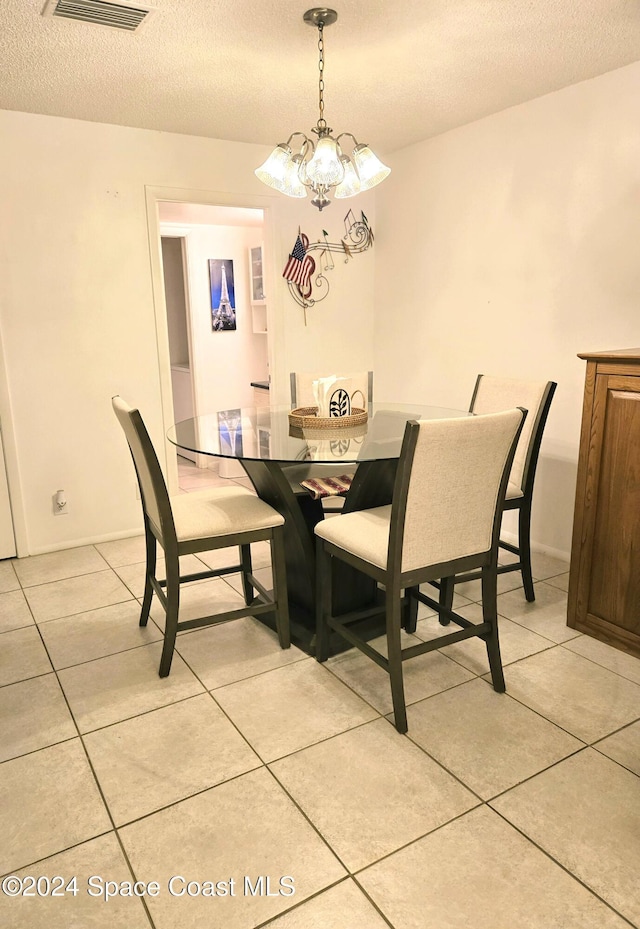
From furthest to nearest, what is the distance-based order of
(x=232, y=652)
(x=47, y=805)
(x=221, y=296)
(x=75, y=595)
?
(x=221, y=296), (x=75, y=595), (x=232, y=652), (x=47, y=805)

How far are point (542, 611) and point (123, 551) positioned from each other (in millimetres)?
2306

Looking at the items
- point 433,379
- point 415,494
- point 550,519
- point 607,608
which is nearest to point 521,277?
point 433,379

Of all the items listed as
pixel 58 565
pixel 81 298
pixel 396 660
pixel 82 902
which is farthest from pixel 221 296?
pixel 82 902

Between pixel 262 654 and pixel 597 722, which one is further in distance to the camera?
pixel 262 654

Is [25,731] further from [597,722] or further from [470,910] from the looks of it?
[597,722]

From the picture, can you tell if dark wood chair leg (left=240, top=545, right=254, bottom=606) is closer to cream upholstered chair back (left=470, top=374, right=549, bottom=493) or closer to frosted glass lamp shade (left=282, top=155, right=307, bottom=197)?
cream upholstered chair back (left=470, top=374, right=549, bottom=493)

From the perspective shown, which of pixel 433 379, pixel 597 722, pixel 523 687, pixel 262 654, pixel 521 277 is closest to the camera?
pixel 597 722

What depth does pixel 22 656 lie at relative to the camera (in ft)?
8.32

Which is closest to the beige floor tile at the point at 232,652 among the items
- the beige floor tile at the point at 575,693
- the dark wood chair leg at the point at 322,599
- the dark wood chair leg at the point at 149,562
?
the dark wood chair leg at the point at 322,599

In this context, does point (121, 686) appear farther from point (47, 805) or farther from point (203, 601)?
point (203, 601)

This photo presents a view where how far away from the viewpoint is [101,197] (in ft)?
11.6

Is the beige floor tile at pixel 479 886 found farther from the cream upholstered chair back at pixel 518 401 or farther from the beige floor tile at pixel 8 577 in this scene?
the beige floor tile at pixel 8 577

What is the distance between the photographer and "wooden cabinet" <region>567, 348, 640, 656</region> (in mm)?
2338

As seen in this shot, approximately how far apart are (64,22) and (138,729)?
8.11 ft
